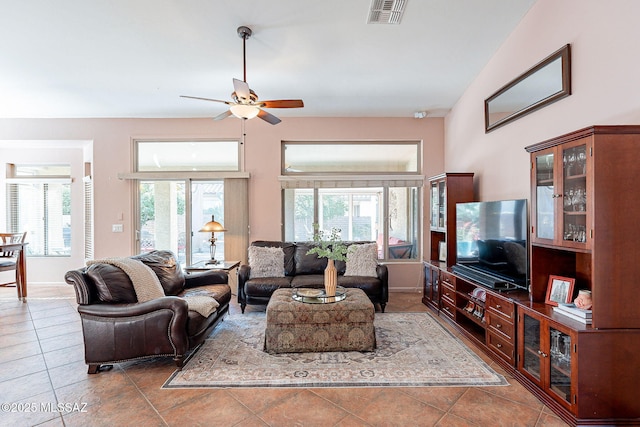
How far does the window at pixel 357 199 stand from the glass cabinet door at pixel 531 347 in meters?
3.10

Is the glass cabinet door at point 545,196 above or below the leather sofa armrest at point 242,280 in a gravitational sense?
above

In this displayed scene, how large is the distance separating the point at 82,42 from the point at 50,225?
14.9ft

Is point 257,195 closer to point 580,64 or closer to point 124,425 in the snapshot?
point 124,425

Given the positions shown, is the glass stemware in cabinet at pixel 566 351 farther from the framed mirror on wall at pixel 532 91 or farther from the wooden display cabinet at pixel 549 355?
the framed mirror on wall at pixel 532 91

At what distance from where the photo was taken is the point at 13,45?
10.9ft

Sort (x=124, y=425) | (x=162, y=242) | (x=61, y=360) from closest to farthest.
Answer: (x=124, y=425)
(x=61, y=360)
(x=162, y=242)

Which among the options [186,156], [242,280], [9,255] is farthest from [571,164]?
[9,255]

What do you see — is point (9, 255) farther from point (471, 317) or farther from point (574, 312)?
point (574, 312)

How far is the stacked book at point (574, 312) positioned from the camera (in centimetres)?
200

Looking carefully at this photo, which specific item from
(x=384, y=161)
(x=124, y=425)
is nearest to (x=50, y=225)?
(x=124, y=425)

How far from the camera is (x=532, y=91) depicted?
10.1ft

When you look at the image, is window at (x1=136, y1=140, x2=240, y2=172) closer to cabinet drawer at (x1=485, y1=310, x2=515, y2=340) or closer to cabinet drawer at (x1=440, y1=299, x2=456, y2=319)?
cabinet drawer at (x1=440, y1=299, x2=456, y2=319)

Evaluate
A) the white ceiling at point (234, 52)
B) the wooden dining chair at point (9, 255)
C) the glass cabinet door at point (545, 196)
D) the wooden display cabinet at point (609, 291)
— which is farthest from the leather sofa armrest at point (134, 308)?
the wooden dining chair at point (9, 255)

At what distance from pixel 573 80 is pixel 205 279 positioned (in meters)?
4.22
